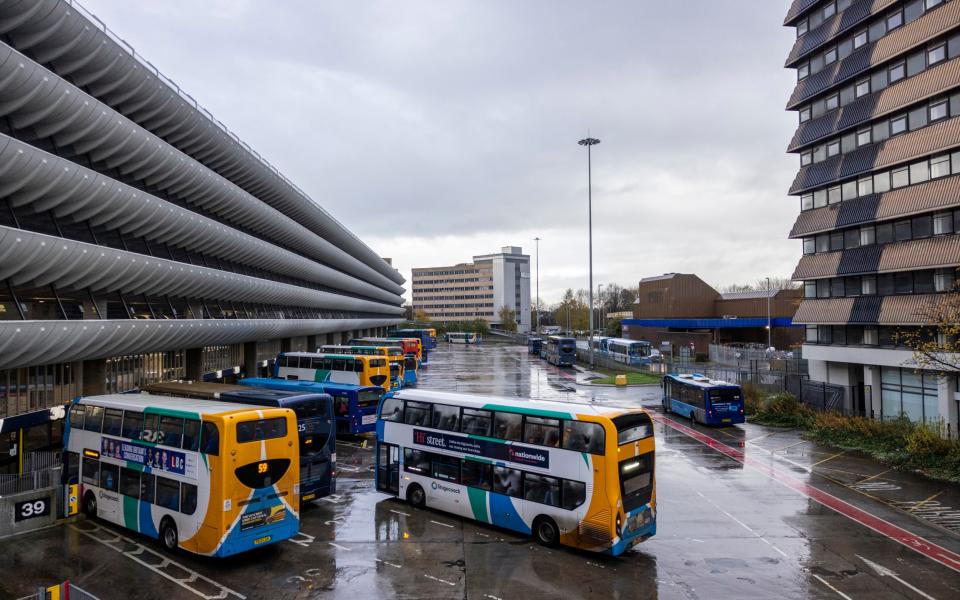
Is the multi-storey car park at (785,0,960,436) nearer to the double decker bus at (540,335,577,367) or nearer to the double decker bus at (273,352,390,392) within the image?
the double decker bus at (273,352,390,392)

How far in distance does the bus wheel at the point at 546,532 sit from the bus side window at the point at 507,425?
216 centimetres

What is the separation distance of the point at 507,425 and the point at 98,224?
817 inches

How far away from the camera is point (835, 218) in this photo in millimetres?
36469

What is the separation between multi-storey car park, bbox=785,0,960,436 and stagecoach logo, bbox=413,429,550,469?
22150mm

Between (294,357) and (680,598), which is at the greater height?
(294,357)

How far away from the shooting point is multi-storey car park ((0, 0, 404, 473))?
20.6 meters

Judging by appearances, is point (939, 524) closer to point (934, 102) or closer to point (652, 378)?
point (934, 102)

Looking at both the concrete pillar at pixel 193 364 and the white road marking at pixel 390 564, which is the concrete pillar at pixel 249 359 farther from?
the white road marking at pixel 390 564

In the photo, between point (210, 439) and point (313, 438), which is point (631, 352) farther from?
point (210, 439)

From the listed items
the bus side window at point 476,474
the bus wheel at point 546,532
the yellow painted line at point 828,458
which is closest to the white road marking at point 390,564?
the bus side window at point 476,474

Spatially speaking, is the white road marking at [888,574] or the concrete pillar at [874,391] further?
the concrete pillar at [874,391]

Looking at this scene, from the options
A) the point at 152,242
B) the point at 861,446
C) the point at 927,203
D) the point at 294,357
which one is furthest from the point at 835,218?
the point at 152,242

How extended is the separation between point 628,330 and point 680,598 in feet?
296

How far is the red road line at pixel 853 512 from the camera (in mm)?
15633
